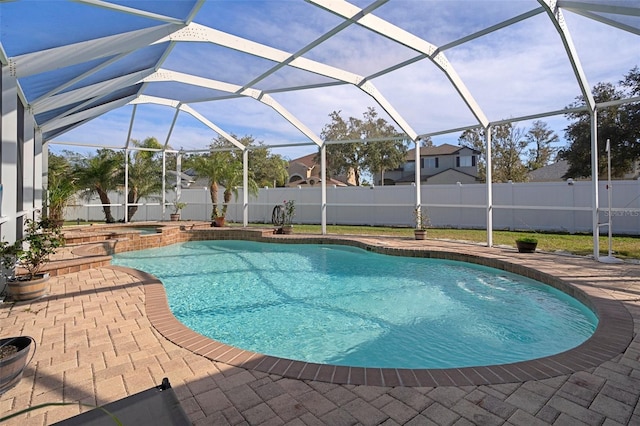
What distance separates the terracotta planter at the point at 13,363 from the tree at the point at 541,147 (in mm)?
37951

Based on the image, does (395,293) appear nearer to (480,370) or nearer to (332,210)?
(480,370)

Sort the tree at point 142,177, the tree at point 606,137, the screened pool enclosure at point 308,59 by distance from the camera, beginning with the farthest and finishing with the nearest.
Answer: the tree at point 142,177
the tree at point 606,137
the screened pool enclosure at point 308,59

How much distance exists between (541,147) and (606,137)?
16.7m

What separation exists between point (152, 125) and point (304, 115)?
8810 mm

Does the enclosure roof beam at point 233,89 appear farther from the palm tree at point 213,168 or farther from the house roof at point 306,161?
the house roof at point 306,161

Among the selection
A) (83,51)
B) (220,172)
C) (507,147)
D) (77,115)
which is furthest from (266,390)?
(507,147)

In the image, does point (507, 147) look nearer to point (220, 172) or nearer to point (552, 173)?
point (552, 173)

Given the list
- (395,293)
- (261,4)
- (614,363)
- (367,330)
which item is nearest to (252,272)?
(395,293)

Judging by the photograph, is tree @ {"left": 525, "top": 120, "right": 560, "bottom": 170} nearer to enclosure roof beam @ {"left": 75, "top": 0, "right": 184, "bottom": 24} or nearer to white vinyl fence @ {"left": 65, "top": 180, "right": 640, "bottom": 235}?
white vinyl fence @ {"left": 65, "top": 180, "right": 640, "bottom": 235}

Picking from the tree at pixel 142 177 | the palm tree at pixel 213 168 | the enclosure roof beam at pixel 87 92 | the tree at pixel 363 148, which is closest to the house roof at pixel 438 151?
the tree at pixel 363 148

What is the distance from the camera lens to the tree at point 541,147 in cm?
3322

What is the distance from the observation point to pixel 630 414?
2439 mm

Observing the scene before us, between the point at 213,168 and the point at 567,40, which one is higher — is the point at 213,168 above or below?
below

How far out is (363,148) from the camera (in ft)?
A: 99.8
